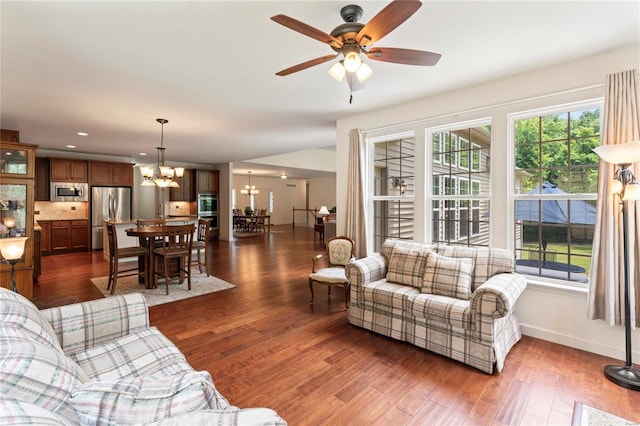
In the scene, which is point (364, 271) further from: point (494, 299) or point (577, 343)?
point (577, 343)

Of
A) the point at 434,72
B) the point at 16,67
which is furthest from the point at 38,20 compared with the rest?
the point at 434,72

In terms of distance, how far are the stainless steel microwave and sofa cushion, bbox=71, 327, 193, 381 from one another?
765cm

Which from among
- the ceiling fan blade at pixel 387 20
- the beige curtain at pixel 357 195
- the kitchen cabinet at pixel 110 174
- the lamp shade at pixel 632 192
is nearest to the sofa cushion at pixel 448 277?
the lamp shade at pixel 632 192

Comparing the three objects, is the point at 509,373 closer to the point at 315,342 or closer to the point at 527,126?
the point at 315,342

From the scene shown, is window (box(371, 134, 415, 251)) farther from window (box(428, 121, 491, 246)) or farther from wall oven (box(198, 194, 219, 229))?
wall oven (box(198, 194, 219, 229))

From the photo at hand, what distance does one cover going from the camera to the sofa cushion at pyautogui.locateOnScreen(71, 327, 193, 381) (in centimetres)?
159

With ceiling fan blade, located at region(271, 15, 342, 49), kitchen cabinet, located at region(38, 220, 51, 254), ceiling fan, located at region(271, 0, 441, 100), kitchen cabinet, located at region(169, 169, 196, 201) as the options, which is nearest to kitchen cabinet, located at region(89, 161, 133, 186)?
kitchen cabinet, located at region(38, 220, 51, 254)

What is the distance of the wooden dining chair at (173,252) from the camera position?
4535 mm

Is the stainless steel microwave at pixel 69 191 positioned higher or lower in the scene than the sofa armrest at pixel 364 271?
higher

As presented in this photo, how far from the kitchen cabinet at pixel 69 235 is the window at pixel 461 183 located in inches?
336

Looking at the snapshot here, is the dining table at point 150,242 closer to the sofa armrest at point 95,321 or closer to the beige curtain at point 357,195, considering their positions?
the sofa armrest at point 95,321

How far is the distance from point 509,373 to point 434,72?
2.83m

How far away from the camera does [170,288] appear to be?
4.81 metres

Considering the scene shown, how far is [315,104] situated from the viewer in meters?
4.12
